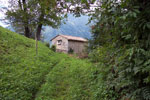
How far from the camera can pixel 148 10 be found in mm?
1841

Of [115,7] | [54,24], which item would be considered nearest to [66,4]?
[115,7]

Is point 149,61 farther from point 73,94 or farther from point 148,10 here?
point 73,94

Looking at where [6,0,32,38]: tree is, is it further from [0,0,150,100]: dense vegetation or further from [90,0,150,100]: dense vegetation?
[90,0,150,100]: dense vegetation

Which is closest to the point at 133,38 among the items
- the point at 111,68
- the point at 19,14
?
the point at 111,68

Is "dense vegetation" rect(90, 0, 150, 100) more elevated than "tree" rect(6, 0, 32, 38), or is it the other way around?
"tree" rect(6, 0, 32, 38)

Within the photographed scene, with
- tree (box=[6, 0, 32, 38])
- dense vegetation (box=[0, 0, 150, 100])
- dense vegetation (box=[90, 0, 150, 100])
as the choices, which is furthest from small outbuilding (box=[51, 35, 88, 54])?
dense vegetation (box=[90, 0, 150, 100])

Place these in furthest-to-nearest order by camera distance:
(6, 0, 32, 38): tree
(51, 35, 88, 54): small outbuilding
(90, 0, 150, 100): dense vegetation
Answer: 1. (51, 35, 88, 54): small outbuilding
2. (6, 0, 32, 38): tree
3. (90, 0, 150, 100): dense vegetation

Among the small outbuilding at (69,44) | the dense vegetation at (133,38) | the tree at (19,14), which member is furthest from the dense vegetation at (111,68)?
the small outbuilding at (69,44)

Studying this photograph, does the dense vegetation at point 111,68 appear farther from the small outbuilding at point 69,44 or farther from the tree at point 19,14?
the small outbuilding at point 69,44

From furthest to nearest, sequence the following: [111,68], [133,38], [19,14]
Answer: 1. [19,14]
2. [111,68]
3. [133,38]

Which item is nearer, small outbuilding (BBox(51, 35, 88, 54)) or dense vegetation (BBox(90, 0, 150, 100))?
dense vegetation (BBox(90, 0, 150, 100))

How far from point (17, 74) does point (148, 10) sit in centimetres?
490

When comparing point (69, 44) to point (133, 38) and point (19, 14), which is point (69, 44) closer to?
point (19, 14)

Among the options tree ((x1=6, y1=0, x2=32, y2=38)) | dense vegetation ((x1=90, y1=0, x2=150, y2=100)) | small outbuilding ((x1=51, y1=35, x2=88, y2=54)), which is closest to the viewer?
dense vegetation ((x1=90, y1=0, x2=150, y2=100))
